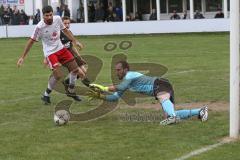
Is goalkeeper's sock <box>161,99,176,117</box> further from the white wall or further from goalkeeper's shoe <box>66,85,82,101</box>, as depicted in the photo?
the white wall

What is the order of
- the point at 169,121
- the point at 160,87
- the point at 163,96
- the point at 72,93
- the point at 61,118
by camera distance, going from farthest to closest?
the point at 72,93, the point at 61,118, the point at 160,87, the point at 163,96, the point at 169,121

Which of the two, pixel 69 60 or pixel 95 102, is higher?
pixel 69 60

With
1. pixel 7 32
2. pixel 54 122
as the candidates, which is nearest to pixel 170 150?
pixel 54 122

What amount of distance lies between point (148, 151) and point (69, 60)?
5234 mm

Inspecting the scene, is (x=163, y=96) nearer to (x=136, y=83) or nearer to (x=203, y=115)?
(x=136, y=83)

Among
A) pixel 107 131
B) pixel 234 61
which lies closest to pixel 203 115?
pixel 107 131

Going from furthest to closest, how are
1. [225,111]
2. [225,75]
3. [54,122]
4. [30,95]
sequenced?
1. [225,75]
2. [30,95]
3. [225,111]
4. [54,122]

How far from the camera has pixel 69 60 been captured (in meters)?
13.0

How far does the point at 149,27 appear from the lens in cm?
4278

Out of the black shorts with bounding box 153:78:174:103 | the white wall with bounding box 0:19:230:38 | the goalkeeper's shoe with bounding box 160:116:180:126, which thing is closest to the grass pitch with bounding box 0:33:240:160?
the goalkeeper's shoe with bounding box 160:116:180:126

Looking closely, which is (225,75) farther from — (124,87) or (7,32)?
(7,32)

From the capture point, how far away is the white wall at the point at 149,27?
41.3 metres

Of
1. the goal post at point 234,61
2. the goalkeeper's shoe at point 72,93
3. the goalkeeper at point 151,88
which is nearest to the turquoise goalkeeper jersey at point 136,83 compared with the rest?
the goalkeeper at point 151,88

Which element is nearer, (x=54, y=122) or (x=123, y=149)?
(x=123, y=149)
